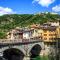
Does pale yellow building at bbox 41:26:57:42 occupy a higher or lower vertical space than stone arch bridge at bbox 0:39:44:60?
higher

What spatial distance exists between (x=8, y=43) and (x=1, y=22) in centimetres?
7911

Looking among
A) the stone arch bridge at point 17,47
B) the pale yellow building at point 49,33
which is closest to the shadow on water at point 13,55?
the stone arch bridge at point 17,47

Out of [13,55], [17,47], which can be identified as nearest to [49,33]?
[13,55]

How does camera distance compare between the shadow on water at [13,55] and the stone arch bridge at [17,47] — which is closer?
the stone arch bridge at [17,47]

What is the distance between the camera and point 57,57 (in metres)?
28.8

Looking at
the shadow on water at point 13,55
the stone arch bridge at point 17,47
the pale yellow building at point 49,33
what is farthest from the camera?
the pale yellow building at point 49,33

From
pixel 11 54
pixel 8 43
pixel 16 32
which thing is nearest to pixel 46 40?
pixel 16 32

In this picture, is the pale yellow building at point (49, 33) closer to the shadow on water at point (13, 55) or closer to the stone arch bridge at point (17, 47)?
the stone arch bridge at point (17, 47)

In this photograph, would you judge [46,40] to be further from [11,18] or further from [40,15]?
[11,18]

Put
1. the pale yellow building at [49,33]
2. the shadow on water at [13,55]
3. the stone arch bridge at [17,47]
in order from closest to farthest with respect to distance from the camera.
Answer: the stone arch bridge at [17,47] → the shadow on water at [13,55] → the pale yellow building at [49,33]

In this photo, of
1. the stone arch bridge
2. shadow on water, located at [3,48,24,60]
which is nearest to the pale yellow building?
the stone arch bridge

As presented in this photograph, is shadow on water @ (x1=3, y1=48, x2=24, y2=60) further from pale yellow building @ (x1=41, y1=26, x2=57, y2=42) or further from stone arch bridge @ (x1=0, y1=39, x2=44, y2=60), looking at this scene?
pale yellow building @ (x1=41, y1=26, x2=57, y2=42)

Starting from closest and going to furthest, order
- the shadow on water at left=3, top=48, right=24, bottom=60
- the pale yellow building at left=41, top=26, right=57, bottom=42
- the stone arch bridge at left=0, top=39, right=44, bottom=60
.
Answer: the stone arch bridge at left=0, top=39, right=44, bottom=60 → the shadow on water at left=3, top=48, right=24, bottom=60 → the pale yellow building at left=41, top=26, right=57, bottom=42

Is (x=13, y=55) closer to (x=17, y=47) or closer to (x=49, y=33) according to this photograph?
(x=17, y=47)
